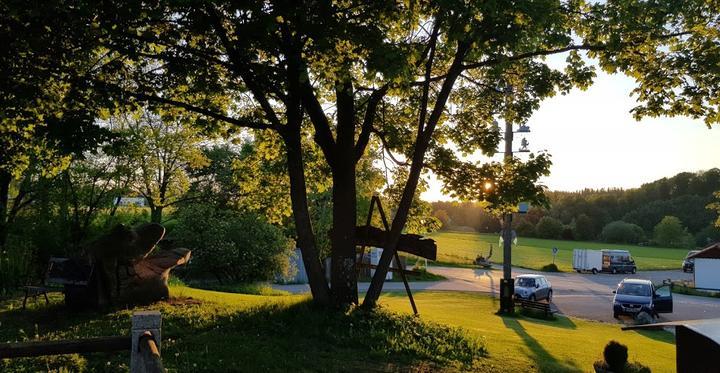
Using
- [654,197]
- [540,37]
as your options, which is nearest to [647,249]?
[654,197]

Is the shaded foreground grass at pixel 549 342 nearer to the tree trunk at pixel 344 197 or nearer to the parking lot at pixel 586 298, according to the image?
the tree trunk at pixel 344 197

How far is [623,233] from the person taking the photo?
335ft

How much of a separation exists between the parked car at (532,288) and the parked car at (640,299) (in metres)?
3.99

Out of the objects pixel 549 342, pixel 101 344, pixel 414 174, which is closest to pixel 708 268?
pixel 549 342

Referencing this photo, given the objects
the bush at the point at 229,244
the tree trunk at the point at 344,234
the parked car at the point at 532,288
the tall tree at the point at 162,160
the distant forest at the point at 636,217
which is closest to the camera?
the tree trunk at the point at 344,234

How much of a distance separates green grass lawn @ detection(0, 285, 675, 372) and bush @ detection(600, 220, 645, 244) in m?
96.6

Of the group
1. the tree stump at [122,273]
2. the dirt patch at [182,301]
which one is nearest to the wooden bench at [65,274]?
the tree stump at [122,273]

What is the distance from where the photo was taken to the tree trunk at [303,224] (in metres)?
11.9

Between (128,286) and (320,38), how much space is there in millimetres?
7883

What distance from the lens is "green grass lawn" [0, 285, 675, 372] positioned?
314 inches

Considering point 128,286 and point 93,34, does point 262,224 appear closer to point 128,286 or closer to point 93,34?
point 128,286

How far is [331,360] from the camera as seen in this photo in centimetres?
868

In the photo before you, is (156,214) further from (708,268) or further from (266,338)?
(708,268)

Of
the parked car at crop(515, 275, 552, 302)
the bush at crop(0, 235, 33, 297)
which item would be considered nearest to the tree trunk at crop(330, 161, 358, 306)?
the bush at crop(0, 235, 33, 297)
